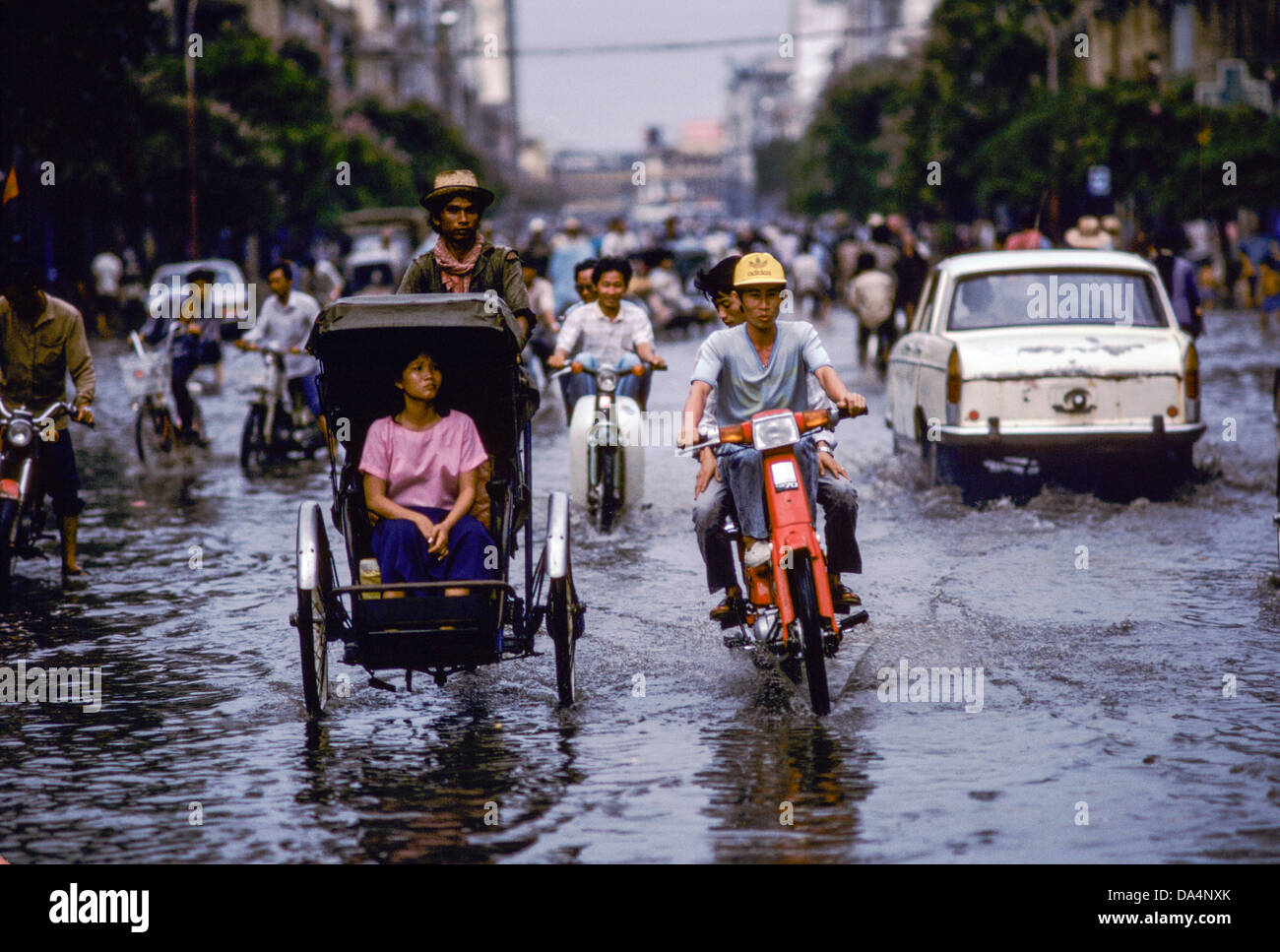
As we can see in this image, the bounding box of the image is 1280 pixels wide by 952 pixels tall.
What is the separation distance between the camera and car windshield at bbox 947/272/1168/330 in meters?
13.8

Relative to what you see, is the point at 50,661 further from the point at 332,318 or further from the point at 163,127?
the point at 163,127

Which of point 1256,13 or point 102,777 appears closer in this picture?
point 102,777

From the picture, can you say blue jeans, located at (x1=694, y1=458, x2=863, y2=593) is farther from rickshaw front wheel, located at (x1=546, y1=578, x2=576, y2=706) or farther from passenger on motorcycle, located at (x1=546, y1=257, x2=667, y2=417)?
passenger on motorcycle, located at (x1=546, y1=257, x2=667, y2=417)

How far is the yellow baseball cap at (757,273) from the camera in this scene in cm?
774

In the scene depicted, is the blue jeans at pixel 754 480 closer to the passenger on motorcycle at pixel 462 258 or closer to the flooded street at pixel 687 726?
the flooded street at pixel 687 726

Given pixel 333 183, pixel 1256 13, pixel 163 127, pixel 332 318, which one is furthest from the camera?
pixel 333 183

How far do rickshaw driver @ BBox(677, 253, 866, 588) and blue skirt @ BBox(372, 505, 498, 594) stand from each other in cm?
88

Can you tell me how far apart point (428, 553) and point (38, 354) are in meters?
4.36

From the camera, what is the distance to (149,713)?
303 inches

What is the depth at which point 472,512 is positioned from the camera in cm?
762

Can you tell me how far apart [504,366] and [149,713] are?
190 cm

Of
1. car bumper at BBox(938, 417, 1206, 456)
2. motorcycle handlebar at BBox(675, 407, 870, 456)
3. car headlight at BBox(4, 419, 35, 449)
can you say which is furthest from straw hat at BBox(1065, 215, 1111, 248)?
motorcycle handlebar at BBox(675, 407, 870, 456)

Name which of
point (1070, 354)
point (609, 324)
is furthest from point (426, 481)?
point (1070, 354)
